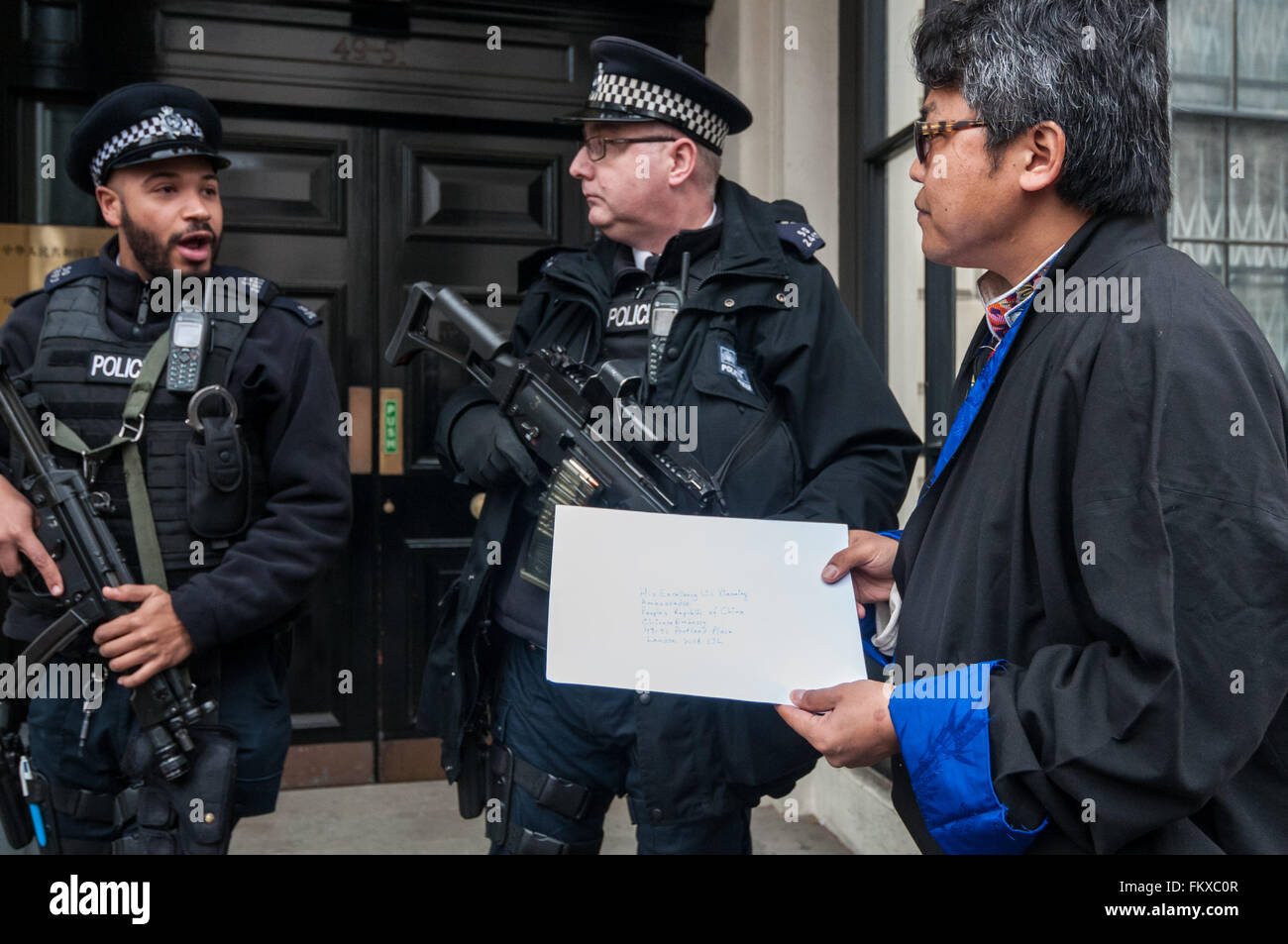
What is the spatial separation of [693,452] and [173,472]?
1.15 metres

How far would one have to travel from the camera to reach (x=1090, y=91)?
50.1 inches

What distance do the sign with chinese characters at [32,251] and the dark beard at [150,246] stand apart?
1453mm

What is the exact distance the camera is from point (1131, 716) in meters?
1.10

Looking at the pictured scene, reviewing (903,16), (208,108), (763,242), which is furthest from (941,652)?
(903,16)

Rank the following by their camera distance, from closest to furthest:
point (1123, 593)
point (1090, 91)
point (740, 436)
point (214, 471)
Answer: point (1123, 593) → point (1090, 91) → point (740, 436) → point (214, 471)

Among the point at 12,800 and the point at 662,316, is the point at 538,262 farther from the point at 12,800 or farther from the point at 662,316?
the point at 12,800

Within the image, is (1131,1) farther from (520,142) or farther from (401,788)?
(401,788)

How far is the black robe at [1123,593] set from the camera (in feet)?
3.57

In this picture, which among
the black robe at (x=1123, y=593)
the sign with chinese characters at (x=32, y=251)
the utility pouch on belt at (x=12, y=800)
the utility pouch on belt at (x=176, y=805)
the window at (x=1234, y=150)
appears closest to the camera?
the black robe at (x=1123, y=593)

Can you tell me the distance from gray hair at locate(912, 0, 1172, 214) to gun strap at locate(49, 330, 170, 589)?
5.90 ft

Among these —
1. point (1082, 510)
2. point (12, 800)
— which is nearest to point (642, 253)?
point (1082, 510)

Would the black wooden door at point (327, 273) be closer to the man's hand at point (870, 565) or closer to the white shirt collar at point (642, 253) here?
the white shirt collar at point (642, 253)

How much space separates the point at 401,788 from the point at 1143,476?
3.55 metres

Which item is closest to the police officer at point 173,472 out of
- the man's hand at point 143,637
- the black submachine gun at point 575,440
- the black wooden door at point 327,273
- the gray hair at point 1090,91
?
the man's hand at point 143,637
